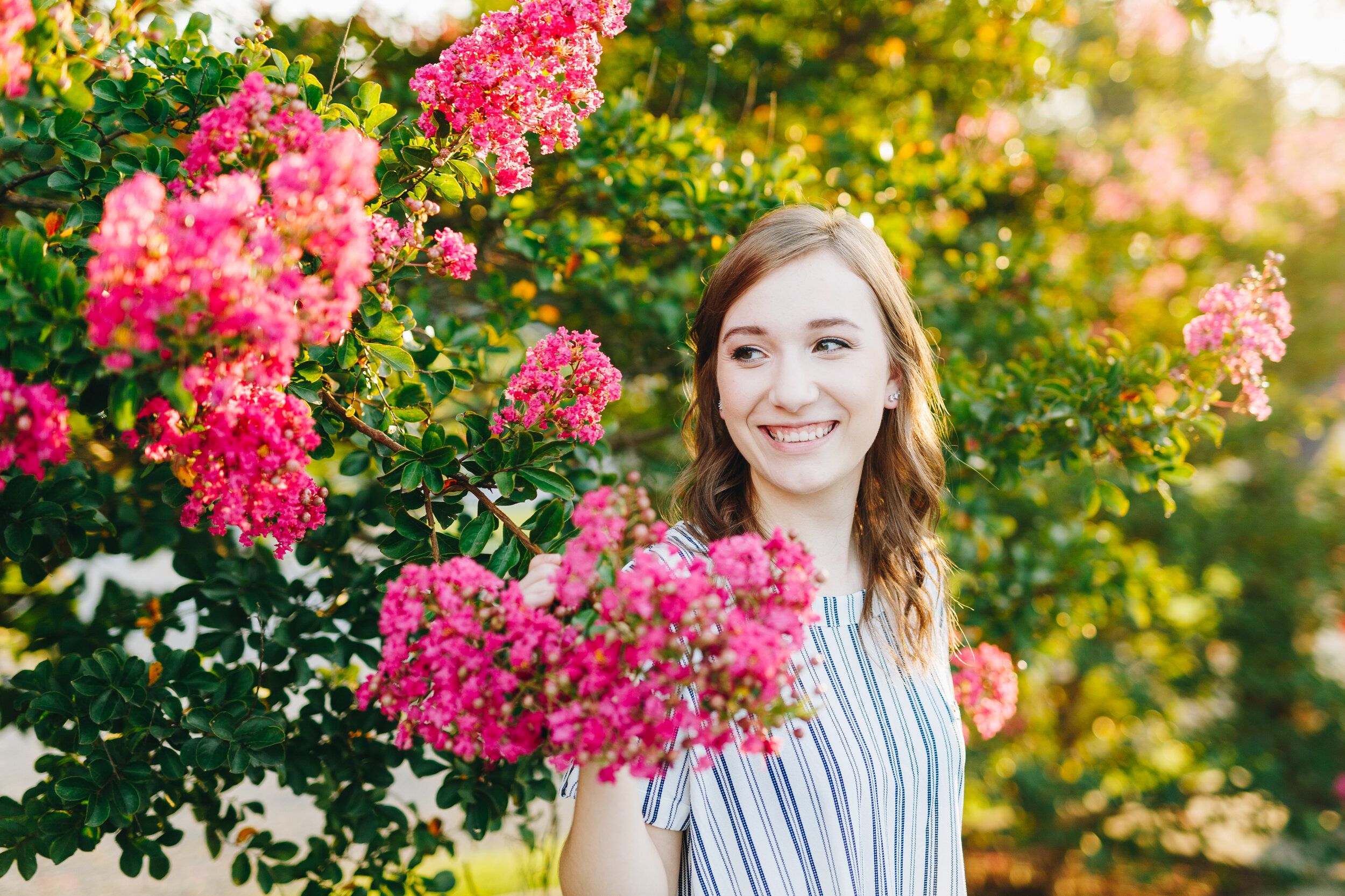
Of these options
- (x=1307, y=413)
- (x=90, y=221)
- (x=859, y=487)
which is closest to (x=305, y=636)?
(x=90, y=221)

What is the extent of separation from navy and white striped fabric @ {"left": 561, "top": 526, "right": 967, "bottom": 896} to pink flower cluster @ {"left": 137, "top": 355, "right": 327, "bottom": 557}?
666 mm

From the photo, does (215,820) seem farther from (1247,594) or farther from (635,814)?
(1247,594)

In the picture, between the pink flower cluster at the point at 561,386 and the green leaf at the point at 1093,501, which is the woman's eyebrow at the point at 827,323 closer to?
the pink flower cluster at the point at 561,386

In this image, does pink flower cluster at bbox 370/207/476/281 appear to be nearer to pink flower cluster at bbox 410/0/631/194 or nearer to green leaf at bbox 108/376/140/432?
pink flower cluster at bbox 410/0/631/194

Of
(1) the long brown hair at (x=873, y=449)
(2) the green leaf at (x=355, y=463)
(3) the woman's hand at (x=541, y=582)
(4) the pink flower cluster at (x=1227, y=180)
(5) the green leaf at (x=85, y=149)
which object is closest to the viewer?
(3) the woman's hand at (x=541, y=582)

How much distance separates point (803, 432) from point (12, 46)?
4.50ft

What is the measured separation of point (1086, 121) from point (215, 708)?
760 centimetres

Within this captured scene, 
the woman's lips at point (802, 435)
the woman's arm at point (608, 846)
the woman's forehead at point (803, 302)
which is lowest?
the woman's arm at point (608, 846)

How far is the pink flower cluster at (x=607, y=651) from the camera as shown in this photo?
0.89 m

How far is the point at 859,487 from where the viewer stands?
6.47 ft

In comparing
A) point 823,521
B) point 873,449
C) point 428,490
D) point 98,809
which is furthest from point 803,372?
point 98,809

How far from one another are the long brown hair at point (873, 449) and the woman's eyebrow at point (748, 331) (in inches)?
3.2

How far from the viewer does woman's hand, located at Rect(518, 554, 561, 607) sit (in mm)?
1042

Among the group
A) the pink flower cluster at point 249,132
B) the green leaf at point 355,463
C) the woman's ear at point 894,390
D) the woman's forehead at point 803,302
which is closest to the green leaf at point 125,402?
the pink flower cluster at point 249,132
